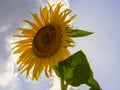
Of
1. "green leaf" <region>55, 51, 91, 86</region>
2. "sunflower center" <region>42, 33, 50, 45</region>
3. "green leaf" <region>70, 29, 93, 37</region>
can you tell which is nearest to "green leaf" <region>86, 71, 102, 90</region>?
"green leaf" <region>55, 51, 91, 86</region>

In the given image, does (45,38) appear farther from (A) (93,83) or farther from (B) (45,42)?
(A) (93,83)

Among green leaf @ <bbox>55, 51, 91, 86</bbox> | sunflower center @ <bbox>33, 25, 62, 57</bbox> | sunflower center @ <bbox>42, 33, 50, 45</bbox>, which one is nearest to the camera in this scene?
green leaf @ <bbox>55, 51, 91, 86</bbox>

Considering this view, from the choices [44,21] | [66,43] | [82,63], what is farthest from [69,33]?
[44,21]

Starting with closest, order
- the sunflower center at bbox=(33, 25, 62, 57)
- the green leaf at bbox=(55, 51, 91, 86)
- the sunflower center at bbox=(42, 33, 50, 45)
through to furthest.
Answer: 1. the green leaf at bbox=(55, 51, 91, 86)
2. the sunflower center at bbox=(33, 25, 62, 57)
3. the sunflower center at bbox=(42, 33, 50, 45)

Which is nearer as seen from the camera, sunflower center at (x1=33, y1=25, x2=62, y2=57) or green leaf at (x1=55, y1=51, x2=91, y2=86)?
green leaf at (x1=55, y1=51, x2=91, y2=86)

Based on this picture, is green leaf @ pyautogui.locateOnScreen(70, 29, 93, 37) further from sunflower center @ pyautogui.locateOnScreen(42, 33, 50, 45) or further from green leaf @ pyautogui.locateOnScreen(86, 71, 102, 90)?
sunflower center @ pyautogui.locateOnScreen(42, 33, 50, 45)

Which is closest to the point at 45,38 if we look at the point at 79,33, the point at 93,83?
the point at 79,33

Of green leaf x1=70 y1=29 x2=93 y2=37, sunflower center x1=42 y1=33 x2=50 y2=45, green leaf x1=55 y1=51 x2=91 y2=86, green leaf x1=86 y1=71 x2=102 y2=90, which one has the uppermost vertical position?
sunflower center x1=42 y1=33 x2=50 y2=45
